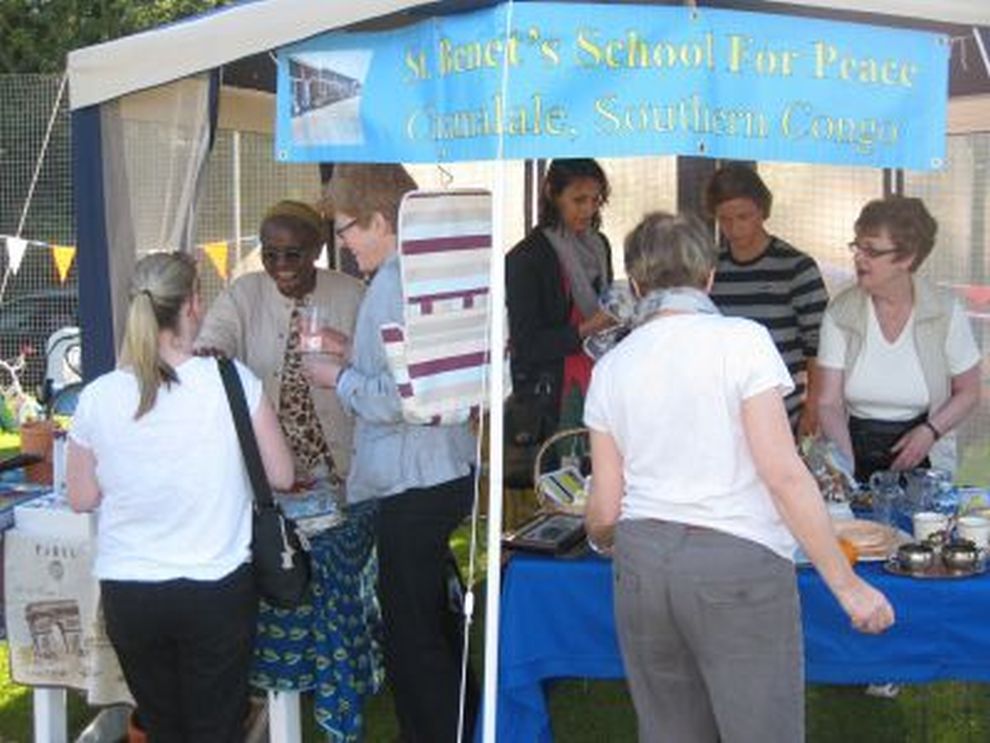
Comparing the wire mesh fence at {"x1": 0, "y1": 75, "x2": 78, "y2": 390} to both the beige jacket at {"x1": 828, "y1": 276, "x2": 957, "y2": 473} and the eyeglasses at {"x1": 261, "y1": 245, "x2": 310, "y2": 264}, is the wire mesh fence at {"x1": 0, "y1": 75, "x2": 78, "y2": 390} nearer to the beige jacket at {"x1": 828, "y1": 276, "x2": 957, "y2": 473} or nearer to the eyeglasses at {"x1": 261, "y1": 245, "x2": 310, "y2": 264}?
the eyeglasses at {"x1": 261, "y1": 245, "x2": 310, "y2": 264}

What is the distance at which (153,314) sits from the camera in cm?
261

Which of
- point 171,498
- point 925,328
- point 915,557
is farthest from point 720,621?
point 925,328

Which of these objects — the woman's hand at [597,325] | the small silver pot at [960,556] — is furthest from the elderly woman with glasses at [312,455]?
the small silver pot at [960,556]

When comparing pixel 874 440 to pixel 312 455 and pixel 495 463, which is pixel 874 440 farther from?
pixel 312 455

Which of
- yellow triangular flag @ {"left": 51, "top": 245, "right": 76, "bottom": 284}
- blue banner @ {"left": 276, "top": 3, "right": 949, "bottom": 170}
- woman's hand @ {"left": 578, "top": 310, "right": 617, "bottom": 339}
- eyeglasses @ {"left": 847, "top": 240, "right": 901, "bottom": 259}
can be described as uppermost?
blue banner @ {"left": 276, "top": 3, "right": 949, "bottom": 170}

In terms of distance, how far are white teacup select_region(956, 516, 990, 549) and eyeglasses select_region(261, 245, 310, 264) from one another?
5.92ft

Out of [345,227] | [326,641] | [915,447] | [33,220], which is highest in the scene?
[33,220]

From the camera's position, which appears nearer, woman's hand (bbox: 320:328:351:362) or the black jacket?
woman's hand (bbox: 320:328:351:362)

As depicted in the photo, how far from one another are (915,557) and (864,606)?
51cm

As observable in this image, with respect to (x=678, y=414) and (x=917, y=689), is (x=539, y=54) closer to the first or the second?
(x=678, y=414)

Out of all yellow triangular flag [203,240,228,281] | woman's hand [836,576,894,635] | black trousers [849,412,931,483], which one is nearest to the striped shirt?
black trousers [849,412,931,483]

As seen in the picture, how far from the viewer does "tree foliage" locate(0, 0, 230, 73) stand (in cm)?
1599

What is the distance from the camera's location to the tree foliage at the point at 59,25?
1599 centimetres

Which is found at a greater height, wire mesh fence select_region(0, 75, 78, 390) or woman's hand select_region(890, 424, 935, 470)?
wire mesh fence select_region(0, 75, 78, 390)
